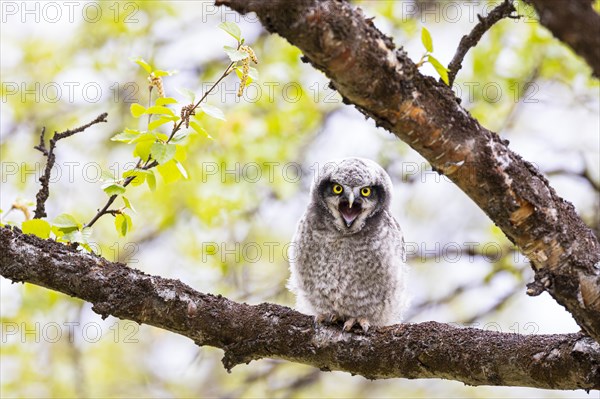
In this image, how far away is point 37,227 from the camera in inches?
129

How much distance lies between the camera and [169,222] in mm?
6836

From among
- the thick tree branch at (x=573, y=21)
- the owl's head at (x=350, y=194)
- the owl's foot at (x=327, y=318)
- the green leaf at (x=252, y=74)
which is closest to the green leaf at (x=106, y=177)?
the green leaf at (x=252, y=74)

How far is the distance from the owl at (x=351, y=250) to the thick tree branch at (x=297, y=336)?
843mm

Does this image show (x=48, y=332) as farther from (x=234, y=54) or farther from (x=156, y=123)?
(x=234, y=54)

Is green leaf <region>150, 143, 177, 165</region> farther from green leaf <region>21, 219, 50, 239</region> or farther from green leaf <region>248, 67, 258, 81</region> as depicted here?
green leaf <region>21, 219, 50, 239</region>

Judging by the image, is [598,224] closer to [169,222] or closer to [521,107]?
[521,107]

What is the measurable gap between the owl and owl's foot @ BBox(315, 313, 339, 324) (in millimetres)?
272

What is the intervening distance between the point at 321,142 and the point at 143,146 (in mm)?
4519

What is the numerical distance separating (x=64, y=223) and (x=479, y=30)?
6.11 feet

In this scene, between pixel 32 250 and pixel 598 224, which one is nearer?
pixel 32 250

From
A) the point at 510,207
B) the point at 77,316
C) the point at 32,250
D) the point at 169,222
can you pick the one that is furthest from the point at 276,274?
the point at 510,207

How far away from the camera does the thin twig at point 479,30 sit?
8.65 ft

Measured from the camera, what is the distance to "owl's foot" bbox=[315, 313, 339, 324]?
143 inches

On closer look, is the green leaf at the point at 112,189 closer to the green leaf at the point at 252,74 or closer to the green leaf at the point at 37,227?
the green leaf at the point at 37,227
